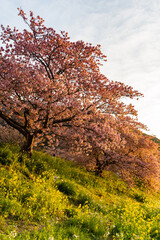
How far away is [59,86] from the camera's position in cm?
969

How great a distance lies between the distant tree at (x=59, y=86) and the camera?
9922 mm

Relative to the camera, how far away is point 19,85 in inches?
383

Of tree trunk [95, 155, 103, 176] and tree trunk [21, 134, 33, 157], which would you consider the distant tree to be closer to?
tree trunk [21, 134, 33, 157]

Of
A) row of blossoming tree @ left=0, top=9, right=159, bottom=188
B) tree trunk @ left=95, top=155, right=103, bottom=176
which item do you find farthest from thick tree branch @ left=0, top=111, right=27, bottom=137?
tree trunk @ left=95, top=155, right=103, bottom=176

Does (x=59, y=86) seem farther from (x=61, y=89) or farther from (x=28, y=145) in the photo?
(x=28, y=145)

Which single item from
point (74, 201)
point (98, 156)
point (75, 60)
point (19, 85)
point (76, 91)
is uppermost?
point (75, 60)

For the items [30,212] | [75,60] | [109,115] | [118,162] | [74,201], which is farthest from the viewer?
[118,162]

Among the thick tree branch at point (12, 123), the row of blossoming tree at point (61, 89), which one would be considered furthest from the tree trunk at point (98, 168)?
the thick tree branch at point (12, 123)

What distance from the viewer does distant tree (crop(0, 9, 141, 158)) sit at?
9922mm

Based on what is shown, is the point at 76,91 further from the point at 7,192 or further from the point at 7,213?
the point at 7,213

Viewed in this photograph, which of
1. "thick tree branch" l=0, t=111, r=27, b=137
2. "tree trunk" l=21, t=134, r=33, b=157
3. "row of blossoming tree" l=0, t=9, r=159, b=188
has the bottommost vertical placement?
"tree trunk" l=21, t=134, r=33, b=157

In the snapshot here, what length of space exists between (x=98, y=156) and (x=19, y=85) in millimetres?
10355

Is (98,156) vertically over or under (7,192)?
over

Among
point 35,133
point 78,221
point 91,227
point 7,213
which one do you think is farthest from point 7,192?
point 35,133
